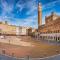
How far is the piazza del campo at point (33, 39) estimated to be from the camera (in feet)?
11.7

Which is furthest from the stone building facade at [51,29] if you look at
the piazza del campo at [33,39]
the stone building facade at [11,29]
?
the stone building facade at [11,29]

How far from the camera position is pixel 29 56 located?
363 cm

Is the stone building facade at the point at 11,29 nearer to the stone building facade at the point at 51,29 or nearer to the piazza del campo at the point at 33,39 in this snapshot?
the piazza del campo at the point at 33,39

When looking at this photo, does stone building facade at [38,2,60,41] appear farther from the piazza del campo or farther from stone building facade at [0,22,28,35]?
stone building facade at [0,22,28,35]

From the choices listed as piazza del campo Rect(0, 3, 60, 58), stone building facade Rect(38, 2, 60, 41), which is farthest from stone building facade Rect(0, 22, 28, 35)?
stone building facade Rect(38, 2, 60, 41)

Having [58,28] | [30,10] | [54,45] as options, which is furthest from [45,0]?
[54,45]

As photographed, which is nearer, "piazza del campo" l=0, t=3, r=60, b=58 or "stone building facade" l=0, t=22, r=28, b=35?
"piazza del campo" l=0, t=3, r=60, b=58

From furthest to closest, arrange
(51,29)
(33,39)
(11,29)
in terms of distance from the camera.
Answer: (11,29) < (33,39) < (51,29)

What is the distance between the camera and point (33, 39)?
377 centimetres

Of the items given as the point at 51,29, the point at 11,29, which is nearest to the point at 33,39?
the point at 51,29

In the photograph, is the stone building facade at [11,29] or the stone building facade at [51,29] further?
the stone building facade at [11,29]

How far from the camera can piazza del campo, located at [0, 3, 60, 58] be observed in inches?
140

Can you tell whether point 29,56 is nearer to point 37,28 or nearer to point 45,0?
point 37,28

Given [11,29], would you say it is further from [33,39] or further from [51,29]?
[51,29]
